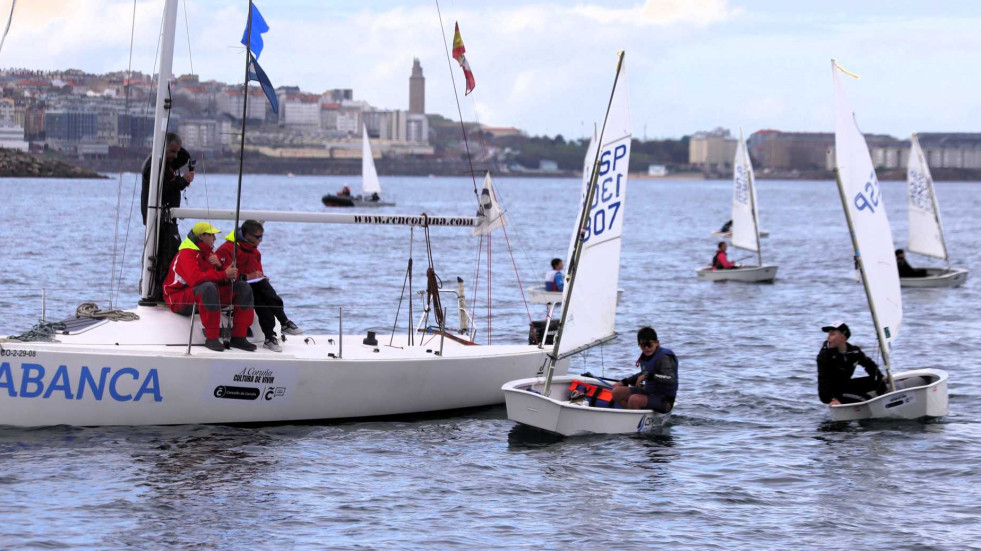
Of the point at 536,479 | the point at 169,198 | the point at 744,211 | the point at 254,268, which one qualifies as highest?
the point at 744,211

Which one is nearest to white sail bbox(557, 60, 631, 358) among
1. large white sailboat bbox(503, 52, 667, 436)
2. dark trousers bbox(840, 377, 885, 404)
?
large white sailboat bbox(503, 52, 667, 436)

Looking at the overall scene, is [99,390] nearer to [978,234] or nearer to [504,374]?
[504,374]

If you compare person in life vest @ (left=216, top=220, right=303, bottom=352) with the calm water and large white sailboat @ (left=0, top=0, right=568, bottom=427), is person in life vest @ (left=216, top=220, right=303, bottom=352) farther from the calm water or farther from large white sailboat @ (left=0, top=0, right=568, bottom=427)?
the calm water

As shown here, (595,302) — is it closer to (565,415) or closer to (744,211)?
(565,415)

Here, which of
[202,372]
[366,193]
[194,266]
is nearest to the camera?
[202,372]

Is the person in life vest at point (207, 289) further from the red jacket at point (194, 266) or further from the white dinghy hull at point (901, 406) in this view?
the white dinghy hull at point (901, 406)

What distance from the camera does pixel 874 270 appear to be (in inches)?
639

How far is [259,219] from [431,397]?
9.57ft

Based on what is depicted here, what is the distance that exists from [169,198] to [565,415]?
5210mm

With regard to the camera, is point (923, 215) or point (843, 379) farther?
point (923, 215)

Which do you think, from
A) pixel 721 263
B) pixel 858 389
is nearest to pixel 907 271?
pixel 721 263

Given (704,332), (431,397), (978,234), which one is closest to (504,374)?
(431,397)

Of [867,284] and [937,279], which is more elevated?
[867,284]

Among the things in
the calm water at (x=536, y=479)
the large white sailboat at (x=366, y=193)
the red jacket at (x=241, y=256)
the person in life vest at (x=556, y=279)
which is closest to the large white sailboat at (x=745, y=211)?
the person in life vest at (x=556, y=279)
